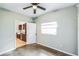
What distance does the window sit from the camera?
2.86 meters

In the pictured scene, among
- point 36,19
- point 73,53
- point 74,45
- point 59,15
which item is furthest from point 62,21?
point 36,19

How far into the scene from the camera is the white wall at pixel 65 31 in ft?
7.07

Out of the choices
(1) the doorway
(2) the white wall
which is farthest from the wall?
(2) the white wall

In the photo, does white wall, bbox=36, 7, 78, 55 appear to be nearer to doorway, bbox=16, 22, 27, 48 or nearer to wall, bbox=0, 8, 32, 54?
wall, bbox=0, 8, 32, 54

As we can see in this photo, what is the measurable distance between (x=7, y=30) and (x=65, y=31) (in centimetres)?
215

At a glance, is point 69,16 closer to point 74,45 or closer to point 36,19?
point 74,45

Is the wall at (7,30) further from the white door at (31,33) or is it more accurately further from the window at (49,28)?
the window at (49,28)

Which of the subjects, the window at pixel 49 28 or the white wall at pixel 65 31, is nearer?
the white wall at pixel 65 31

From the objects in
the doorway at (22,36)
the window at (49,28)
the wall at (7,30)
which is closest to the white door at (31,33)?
the doorway at (22,36)

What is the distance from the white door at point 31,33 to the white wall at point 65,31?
3.95 ft

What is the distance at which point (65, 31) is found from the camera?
2.40m

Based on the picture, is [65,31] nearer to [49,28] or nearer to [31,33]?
[49,28]

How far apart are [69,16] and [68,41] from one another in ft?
2.76

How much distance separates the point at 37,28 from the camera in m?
4.09
